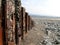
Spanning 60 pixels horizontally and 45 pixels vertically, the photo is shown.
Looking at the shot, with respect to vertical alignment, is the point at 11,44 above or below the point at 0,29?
below

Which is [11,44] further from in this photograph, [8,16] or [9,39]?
[8,16]

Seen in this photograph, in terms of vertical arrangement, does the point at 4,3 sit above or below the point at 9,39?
above

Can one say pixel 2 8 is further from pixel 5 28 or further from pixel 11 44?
pixel 11 44

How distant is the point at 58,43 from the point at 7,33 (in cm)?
1935

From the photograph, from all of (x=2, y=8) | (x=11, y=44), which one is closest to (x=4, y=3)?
(x=2, y=8)

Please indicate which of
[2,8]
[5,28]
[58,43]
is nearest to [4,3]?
[2,8]

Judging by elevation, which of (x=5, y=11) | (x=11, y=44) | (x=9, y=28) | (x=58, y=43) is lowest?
(x=58, y=43)

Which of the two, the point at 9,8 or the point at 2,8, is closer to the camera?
the point at 2,8

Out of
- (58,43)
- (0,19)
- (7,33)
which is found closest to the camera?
(0,19)

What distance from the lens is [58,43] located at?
2644cm

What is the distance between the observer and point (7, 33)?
7.52 m

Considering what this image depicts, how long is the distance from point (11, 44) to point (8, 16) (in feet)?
2.82

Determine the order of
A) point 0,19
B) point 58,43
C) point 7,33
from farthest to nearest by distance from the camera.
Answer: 1. point 58,43
2. point 7,33
3. point 0,19

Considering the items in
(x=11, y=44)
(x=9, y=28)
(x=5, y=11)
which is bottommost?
(x=11, y=44)
